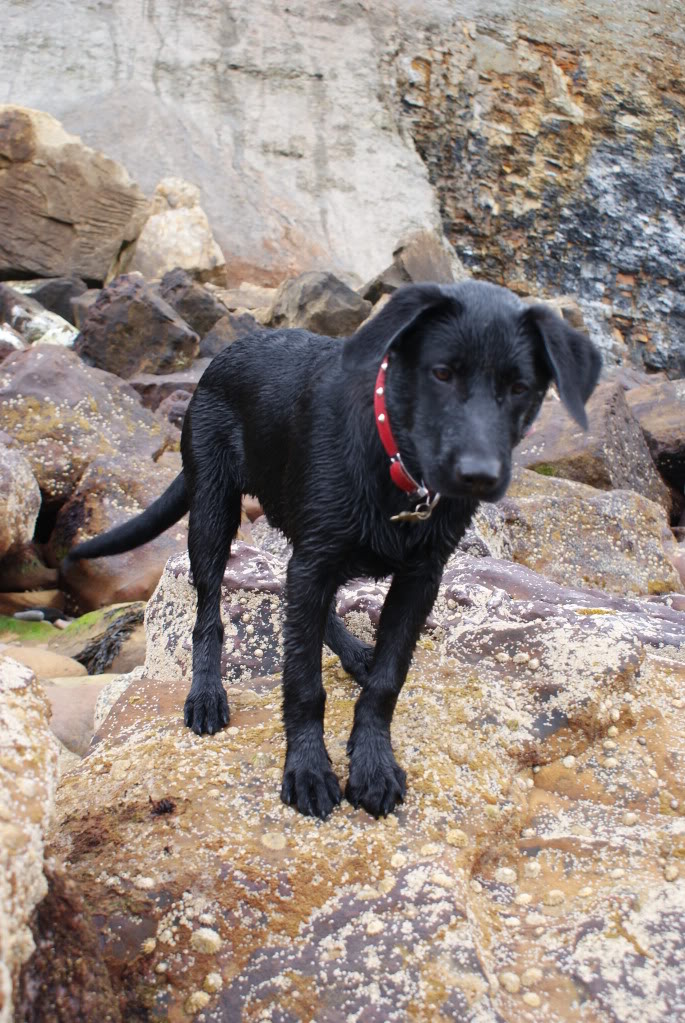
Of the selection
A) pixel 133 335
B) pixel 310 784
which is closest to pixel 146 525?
pixel 310 784

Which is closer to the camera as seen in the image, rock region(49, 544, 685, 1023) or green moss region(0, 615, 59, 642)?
rock region(49, 544, 685, 1023)

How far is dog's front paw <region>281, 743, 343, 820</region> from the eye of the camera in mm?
2715

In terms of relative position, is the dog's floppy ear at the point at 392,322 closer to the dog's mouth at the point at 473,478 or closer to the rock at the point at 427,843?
the dog's mouth at the point at 473,478

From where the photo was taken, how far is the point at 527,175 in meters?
19.4

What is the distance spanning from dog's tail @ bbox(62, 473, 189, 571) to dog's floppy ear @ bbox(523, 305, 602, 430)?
6.23ft

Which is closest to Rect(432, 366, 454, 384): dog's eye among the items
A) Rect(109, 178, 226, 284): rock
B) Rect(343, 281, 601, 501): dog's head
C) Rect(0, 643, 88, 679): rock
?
Rect(343, 281, 601, 501): dog's head

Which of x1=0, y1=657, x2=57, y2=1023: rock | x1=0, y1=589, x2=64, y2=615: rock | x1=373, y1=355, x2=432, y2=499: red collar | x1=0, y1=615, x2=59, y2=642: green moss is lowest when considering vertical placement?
x1=0, y1=589, x2=64, y2=615: rock

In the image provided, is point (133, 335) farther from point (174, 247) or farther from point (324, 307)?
point (174, 247)

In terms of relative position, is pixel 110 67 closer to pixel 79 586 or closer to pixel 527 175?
pixel 527 175

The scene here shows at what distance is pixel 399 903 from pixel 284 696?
74cm

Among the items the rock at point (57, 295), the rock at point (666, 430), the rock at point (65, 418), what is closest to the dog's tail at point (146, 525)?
the rock at point (65, 418)

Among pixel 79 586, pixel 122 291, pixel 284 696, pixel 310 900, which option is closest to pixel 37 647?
pixel 79 586

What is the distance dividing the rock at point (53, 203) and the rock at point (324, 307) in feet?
10.9

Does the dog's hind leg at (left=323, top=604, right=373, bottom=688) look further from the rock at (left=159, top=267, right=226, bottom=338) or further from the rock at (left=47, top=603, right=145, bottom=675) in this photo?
the rock at (left=159, top=267, right=226, bottom=338)
